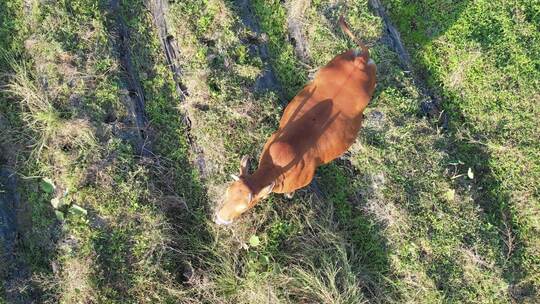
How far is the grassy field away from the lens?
6.35 m

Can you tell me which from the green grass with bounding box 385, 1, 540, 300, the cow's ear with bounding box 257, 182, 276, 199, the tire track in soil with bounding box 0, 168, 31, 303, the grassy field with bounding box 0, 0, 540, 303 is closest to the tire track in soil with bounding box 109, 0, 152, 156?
the grassy field with bounding box 0, 0, 540, 303

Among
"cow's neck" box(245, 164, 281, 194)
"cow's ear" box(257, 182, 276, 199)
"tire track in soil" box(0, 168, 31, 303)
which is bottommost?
"cow's ear" box(257, 182, 276, 199)

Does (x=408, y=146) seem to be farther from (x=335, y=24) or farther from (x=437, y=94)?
(x=335, y=24)

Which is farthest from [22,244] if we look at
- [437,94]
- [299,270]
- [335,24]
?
[437,94]

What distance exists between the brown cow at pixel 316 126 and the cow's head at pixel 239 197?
0.01 meters

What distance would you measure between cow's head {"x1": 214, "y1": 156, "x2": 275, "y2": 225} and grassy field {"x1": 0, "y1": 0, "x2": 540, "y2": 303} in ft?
2.12

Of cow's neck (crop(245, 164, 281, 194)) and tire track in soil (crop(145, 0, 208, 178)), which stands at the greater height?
tire track in soil (crop(145, 0, 208, 178))

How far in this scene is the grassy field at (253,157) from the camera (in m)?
6.35

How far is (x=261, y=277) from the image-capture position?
631cm

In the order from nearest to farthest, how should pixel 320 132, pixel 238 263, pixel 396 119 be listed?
pixel 320 132, pixel 238 263, pixel 396 119

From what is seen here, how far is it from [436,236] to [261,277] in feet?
7.59

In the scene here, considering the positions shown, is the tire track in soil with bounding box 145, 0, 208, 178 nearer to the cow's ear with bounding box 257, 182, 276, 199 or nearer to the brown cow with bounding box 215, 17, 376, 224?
the brown cow with bounding box 215, 17, 376, 224

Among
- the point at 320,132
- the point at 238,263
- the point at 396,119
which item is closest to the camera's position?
the point at 320,132

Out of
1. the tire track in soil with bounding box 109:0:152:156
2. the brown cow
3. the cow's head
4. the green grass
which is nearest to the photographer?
the cow's head
